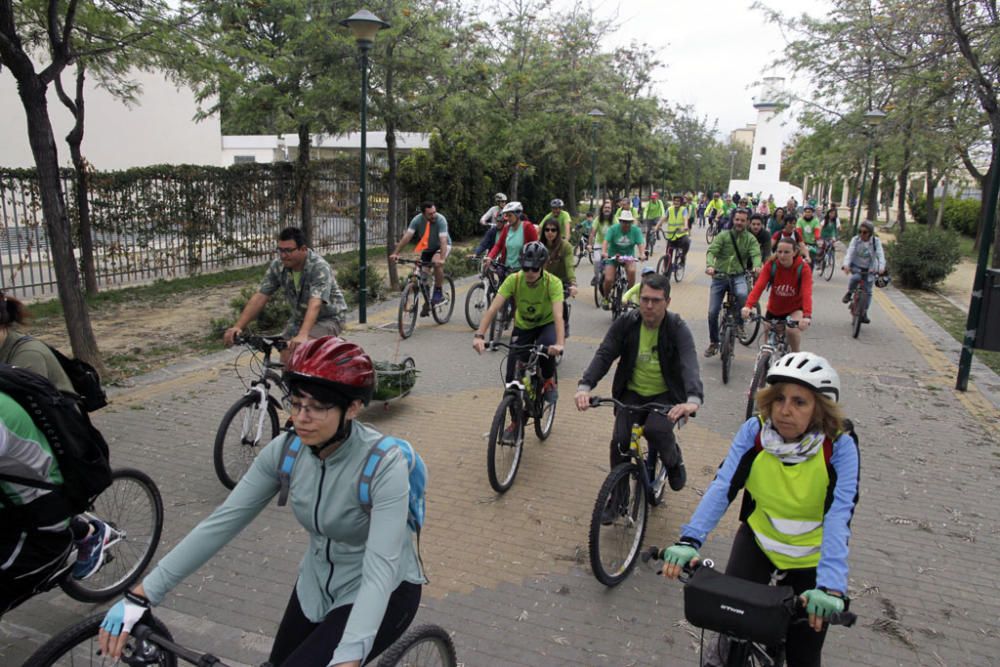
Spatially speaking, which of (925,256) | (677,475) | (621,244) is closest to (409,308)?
(621,244)

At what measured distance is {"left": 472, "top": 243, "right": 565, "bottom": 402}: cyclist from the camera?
623 cm

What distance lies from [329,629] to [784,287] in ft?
22.6

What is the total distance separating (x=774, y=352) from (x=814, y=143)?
70.2ft

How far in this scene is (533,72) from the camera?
19703 mm

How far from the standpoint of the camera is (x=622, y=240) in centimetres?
1277

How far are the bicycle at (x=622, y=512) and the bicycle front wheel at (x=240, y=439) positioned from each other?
8.53 feet

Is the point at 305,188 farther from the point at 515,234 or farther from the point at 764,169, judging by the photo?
the point at 764,169

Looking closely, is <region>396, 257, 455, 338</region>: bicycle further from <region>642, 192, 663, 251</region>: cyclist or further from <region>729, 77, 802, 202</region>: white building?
<region>729, 77, 802, 202</region>: white building

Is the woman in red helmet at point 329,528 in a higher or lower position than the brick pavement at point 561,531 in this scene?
higher

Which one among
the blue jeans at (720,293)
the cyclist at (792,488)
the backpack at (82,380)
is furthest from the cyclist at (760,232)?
the backpack at (82,380)

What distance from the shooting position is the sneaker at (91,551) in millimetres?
3512

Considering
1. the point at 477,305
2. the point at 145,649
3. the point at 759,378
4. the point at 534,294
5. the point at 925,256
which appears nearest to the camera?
the point at 145,649

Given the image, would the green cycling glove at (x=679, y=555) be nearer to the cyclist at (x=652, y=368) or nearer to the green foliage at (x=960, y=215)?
the cyclist at (x=652, y=368)

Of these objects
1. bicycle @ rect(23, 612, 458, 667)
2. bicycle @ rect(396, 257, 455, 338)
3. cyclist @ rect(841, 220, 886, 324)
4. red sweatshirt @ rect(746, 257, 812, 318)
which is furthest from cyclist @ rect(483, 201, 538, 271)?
bicycle @ rect(23, 612, 458, 667)
